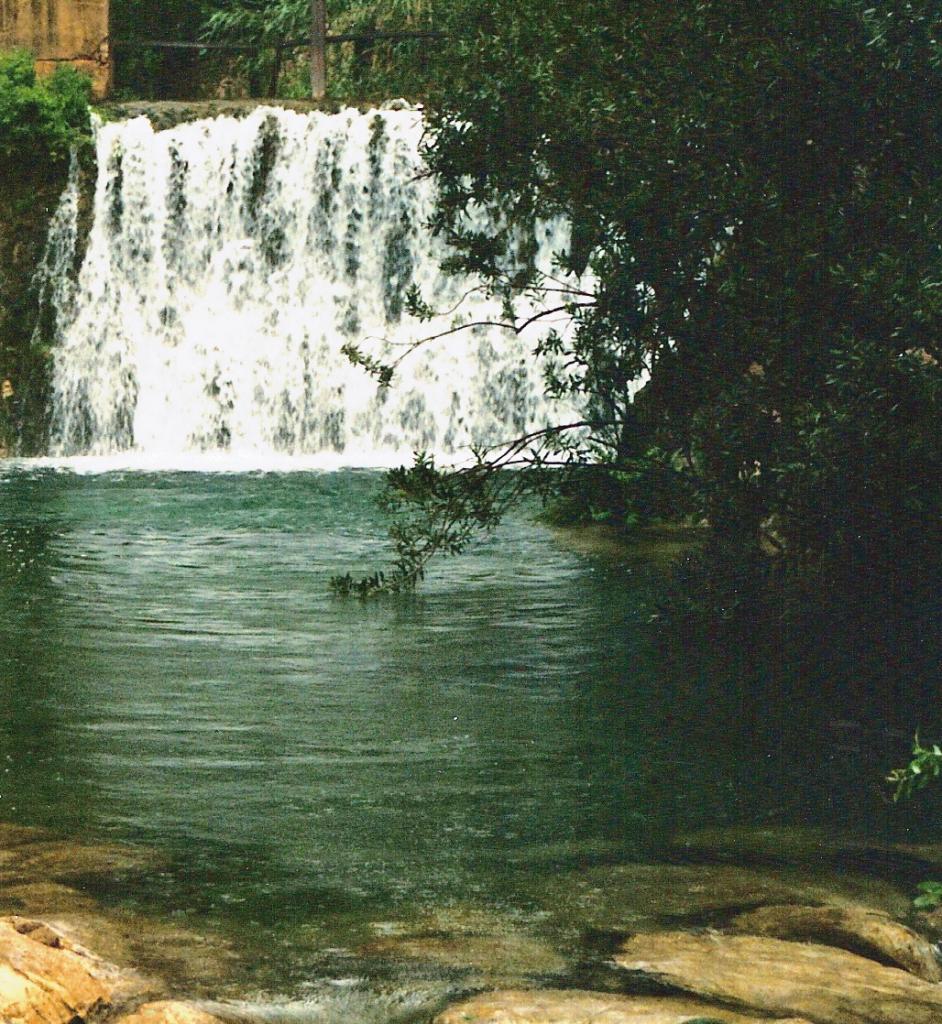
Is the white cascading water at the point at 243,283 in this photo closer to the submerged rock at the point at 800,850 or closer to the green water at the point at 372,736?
the green water at the point at 372,736

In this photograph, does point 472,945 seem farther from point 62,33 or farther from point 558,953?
point 62,33

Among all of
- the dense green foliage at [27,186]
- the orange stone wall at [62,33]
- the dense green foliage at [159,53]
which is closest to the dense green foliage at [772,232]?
the dense green foliage at [27,186]

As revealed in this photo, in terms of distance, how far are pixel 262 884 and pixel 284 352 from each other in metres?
21.6

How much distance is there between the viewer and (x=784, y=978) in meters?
6.96

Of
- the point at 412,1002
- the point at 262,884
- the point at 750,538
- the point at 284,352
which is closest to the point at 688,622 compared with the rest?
the point at 750,538

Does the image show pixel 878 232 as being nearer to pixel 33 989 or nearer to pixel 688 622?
pixel 688 622

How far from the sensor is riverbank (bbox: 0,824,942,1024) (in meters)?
6.49

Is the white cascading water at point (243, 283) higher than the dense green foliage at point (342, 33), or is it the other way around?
the dense green foliage at point (342, 33)

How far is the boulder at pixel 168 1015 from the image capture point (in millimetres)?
6234

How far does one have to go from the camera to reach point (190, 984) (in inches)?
269

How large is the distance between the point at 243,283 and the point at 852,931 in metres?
23.4

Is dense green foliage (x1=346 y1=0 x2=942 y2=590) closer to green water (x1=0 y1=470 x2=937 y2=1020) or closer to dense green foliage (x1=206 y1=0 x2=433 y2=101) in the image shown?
green water (x1=0 y1=470 x2=937 y2=1020)

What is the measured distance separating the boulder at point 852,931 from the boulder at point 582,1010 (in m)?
1.02

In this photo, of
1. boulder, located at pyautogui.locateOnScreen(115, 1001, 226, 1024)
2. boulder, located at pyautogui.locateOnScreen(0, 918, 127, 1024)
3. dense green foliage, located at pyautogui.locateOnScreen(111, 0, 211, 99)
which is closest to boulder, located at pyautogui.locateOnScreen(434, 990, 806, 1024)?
boulder, located at pyautogui.locateOnScreen(115, 1001, 226, 1024)
